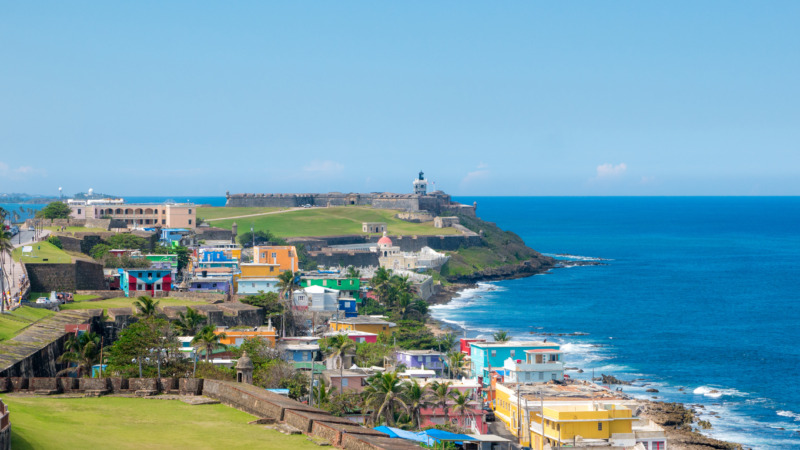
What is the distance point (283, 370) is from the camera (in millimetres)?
40188

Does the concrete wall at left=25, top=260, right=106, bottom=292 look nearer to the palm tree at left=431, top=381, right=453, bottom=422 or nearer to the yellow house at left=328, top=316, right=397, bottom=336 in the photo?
the yellow house at left=328, top=316, right=397, bottom=336

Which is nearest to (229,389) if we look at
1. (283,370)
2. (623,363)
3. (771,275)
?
(283,370)

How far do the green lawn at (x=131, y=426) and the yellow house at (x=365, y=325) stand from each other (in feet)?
130

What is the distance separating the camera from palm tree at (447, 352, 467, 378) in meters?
52.1

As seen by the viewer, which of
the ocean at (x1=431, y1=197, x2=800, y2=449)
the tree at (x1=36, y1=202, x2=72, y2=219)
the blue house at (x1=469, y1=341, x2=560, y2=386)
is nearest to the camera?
the blue house at (x1=469, y1=341, x2=560, y2=386)

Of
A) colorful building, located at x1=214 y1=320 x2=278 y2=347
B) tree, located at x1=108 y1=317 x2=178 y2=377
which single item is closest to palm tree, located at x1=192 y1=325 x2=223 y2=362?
colorful building, located at x1=214 y1=320 x2=278 y2=347

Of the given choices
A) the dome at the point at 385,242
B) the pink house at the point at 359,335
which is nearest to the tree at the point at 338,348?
the pink house at the point at 359,335

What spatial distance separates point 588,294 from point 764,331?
2692 cm

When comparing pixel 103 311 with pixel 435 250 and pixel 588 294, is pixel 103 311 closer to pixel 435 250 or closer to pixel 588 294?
pixel 588 294

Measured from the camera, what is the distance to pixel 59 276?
5675 cm

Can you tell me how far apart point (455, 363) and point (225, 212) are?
378 feet

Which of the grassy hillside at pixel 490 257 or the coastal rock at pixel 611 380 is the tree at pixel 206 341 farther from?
the grassy hillside at pixel 490 257

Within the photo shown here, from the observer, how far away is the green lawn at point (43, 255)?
58.1 m

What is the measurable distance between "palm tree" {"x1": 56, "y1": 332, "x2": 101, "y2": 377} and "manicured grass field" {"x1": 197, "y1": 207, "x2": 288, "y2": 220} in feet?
367
